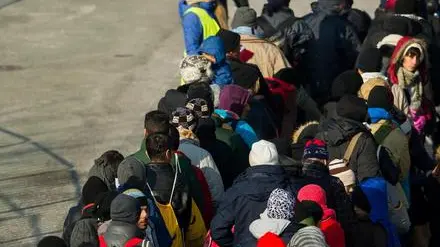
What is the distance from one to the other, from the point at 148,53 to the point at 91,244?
1117 centimetres

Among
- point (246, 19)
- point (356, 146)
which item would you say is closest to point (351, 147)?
point (356, 146)

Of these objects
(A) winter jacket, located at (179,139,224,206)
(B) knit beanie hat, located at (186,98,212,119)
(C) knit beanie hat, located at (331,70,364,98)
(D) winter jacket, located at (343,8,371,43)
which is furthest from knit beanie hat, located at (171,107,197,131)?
(D) winter jacket, located at (343,8,371,43)

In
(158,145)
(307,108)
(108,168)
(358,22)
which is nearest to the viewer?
(158,145)

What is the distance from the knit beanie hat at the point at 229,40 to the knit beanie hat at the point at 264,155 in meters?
2.88

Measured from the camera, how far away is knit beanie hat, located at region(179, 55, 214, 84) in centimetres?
998

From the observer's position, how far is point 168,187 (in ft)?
25.4

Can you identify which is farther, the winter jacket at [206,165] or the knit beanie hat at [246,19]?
the knit beanie hat at [246,19]

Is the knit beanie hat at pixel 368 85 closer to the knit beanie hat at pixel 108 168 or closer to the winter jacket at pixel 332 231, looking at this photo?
the knit beanie hat at pixel 108 168

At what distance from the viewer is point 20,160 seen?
12711 mm

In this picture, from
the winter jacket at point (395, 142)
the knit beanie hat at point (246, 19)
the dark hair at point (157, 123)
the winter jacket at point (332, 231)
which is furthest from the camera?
the knit beanie hat at point (246, 19)

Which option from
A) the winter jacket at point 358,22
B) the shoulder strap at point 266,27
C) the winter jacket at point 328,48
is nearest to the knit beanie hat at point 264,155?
the winter jacket at point 328,48

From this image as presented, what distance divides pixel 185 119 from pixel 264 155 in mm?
892

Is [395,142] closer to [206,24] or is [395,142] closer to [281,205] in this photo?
[281,205]

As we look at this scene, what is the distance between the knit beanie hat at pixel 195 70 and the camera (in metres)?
9.98
